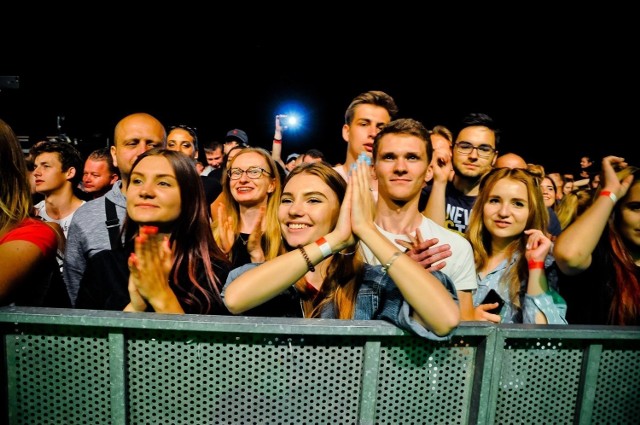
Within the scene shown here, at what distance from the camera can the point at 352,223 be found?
159cm

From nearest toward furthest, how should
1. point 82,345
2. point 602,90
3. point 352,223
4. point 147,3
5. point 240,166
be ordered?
point 82,345 → point 352,223 → point 240,166 → point 602,90 → point 147,3

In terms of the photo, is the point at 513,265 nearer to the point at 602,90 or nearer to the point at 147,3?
the point at 602,90

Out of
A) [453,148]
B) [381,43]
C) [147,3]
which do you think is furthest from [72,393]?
[381,43]

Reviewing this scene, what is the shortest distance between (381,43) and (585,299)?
1291 cm

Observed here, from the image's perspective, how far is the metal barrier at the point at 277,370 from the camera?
1285 millimetres

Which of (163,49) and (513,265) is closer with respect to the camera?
(513,265)

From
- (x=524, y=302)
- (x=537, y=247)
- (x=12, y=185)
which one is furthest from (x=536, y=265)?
(x=12, y=185)

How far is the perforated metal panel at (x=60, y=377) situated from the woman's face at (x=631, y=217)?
2.57 m

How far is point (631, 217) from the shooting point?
6.97 feet

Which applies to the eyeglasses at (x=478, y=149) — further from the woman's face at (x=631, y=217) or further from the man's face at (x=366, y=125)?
the woman's face at (x=631, y=217)

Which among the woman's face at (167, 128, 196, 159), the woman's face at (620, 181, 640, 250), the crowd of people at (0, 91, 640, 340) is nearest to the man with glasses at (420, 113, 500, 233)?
the crowd of people at (0, 91, 640, 340)

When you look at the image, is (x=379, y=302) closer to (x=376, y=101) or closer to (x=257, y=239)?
(x=257, y=239)

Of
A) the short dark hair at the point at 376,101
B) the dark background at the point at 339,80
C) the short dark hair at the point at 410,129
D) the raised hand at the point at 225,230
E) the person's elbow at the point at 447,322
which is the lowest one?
the raised hand at the point at 225,230

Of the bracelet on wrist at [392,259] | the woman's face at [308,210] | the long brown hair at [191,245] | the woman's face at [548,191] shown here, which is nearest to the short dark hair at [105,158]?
the long brown hair at [191,245]
